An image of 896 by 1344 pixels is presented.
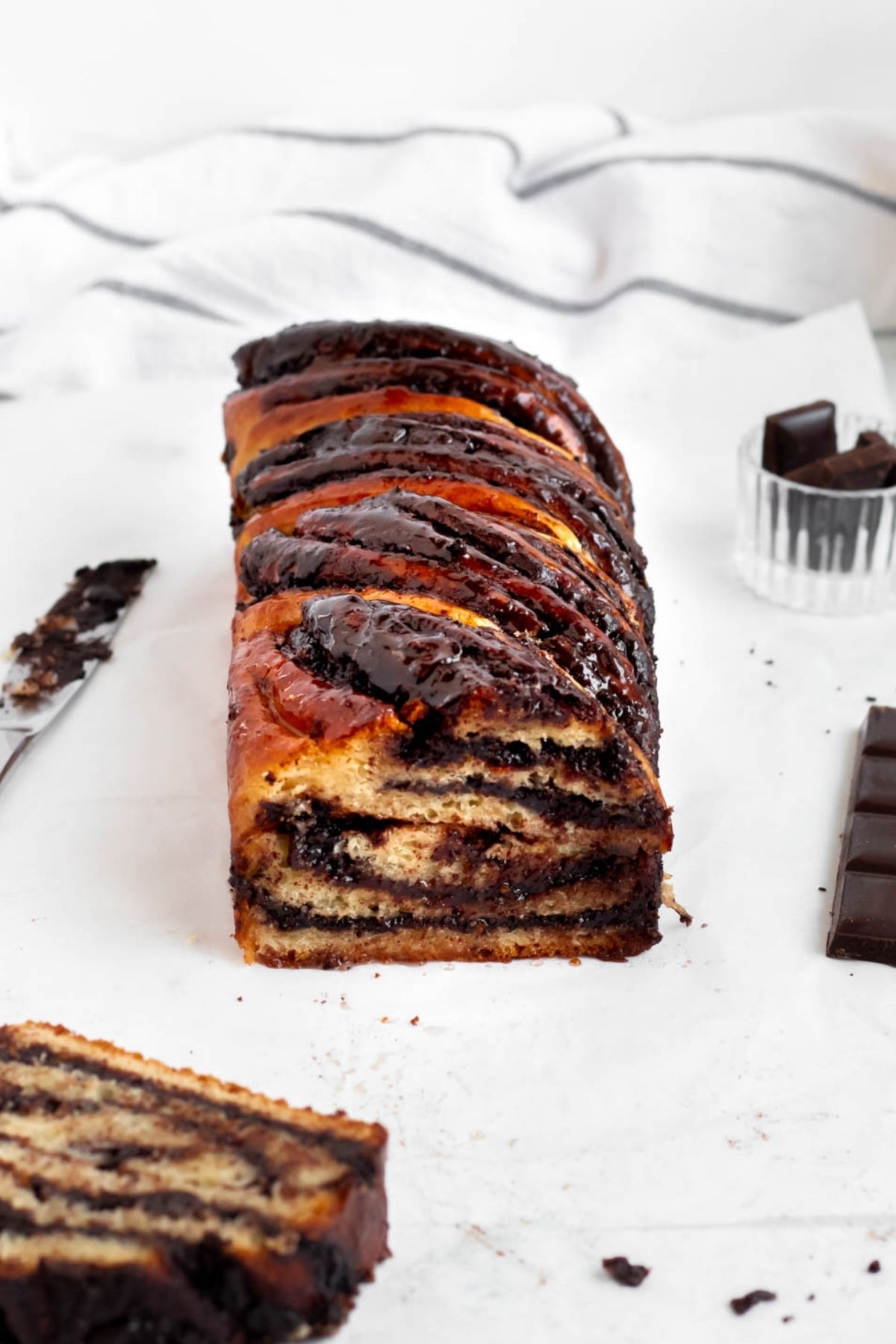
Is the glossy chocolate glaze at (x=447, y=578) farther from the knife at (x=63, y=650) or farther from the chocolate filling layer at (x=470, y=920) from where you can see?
the knife at (x=63, y=650)

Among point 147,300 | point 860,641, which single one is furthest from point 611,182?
point 860,641

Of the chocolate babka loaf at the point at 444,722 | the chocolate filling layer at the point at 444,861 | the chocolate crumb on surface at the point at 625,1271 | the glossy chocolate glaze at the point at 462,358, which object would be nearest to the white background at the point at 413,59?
the glossy chocolate glaze at the point at 462,358

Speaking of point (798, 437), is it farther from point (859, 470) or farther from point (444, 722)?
point (444, 722)

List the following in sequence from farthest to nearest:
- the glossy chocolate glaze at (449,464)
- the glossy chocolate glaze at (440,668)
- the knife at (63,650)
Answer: the knife at (63,650), the glossy chocolate glaze at (449,464), the glossy chocolate glaze at (440,668)

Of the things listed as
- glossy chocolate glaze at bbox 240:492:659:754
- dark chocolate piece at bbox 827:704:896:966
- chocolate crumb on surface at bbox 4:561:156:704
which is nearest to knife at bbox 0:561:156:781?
chocolate crumb on surface at bbox 4:561:156:704

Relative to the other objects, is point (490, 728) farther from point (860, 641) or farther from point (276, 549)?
point (860, 641)

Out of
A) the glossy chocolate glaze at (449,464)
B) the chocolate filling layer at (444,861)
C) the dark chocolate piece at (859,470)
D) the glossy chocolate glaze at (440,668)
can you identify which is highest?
the dark chocolate piece at (859,470)
